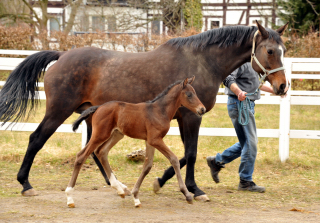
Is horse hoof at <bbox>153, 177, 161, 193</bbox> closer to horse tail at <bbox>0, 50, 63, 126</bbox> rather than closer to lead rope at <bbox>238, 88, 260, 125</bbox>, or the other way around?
lead rope at <bbox>238, 88, 260, 125</bbox>

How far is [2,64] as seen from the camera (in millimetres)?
6754

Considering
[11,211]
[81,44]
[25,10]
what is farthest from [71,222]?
[25,10]

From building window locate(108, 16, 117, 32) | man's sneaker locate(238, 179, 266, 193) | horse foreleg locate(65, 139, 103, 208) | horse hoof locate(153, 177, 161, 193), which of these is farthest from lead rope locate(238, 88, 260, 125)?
building window locate(108, 16, 117, 32)

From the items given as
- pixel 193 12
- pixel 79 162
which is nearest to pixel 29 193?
pixel 79 162

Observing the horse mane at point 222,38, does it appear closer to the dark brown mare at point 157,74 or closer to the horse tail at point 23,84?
the dark brown mare at point 157,74

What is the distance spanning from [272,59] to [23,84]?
3055 mm

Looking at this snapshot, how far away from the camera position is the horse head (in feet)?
14.2

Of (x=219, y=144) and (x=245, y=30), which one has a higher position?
(x=245, y=30)

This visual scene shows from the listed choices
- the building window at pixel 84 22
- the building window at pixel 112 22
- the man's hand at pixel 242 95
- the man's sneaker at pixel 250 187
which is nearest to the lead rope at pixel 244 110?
the man's hand at pixel 242 95

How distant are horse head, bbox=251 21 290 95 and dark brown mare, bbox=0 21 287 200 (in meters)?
0.01

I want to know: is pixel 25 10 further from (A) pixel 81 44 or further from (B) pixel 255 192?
(B) pixel 255 192

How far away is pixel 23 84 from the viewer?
506cm

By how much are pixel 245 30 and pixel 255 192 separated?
1975 mm

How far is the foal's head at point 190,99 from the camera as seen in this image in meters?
3.94
